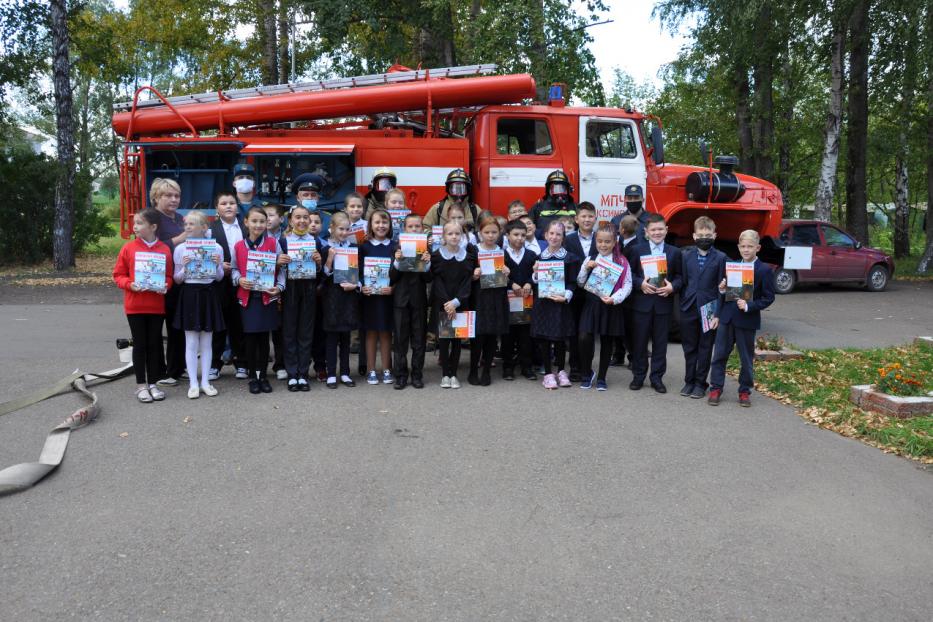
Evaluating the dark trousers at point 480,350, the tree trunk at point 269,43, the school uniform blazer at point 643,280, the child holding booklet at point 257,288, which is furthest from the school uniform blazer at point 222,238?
the tree trunk at point 269,43

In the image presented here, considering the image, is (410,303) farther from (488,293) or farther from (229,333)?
(229,333)

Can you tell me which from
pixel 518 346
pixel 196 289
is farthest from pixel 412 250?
pixel 196 289

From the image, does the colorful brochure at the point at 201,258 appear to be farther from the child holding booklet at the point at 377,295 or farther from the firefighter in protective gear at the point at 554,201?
the firefighter in protective gear at the point at 554,201

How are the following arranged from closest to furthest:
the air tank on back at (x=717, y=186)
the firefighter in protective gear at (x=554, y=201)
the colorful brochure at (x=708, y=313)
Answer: the colorful brochure at (x=708, y=313)
the firefighter in protective gear at (x=554, y=201)
the air tank on back at (x=717, y=186)

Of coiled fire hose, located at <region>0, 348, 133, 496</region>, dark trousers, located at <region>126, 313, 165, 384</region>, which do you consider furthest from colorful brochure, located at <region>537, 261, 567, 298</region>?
coiled fire hose, located at <region>0, 348, 133, 496</region>

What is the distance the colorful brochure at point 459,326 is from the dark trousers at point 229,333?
74.8 inches

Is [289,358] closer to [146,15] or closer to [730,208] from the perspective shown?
[730,208]

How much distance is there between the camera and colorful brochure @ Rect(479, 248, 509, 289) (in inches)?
296

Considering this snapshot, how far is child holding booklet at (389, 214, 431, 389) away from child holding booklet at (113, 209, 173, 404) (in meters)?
2.05

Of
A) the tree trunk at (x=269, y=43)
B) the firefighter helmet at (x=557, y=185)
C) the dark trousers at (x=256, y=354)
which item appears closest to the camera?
the dark trousers at (x=256, y=354)

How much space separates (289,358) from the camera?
734 centimetres

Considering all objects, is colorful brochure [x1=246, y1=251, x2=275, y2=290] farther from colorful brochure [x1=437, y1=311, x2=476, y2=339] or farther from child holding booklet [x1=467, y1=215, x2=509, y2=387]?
child holding booklet [x1=467, y1=215, x2=509, y2=387]

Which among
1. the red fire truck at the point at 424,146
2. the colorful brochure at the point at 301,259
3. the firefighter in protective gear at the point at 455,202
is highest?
the red fire truck at the point at 424,146

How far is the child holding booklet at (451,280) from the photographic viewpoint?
752 cm
